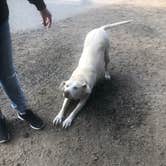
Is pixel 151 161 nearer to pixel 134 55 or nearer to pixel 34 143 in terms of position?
pixel 34 143

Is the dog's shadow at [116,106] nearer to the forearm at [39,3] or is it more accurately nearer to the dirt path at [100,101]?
the dirt path at [100,101]

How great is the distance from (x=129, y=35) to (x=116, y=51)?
1.70 feet

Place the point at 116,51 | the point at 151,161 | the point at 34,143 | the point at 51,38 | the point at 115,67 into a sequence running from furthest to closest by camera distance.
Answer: the point at 51,38, the point at 116,51, the point at 115,67, the point at 34,143, the point at 151,161

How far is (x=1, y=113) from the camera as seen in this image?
350cm

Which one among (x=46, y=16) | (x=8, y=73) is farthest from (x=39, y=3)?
(x=8, y=73)

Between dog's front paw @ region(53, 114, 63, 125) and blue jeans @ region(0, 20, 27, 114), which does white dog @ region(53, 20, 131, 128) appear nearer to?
dog's front paw @ region(53, 114, 63, 125)

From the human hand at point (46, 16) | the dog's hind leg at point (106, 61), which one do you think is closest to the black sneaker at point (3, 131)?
the human hand at point (46, 16)

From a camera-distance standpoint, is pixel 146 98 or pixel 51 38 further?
pixel 51 38

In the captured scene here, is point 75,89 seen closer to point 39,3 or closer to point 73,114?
point 73,114

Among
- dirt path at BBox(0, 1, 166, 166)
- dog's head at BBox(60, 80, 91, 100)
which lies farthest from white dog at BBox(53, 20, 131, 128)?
dirt path at BBox(0, 1, 166, 166)

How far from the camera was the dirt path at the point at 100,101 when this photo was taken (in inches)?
124

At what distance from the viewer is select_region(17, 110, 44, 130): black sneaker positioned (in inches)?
135

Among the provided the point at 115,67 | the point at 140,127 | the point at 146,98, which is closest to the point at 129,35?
the point at 115,67

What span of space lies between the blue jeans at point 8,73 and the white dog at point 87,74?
0.40 metres
